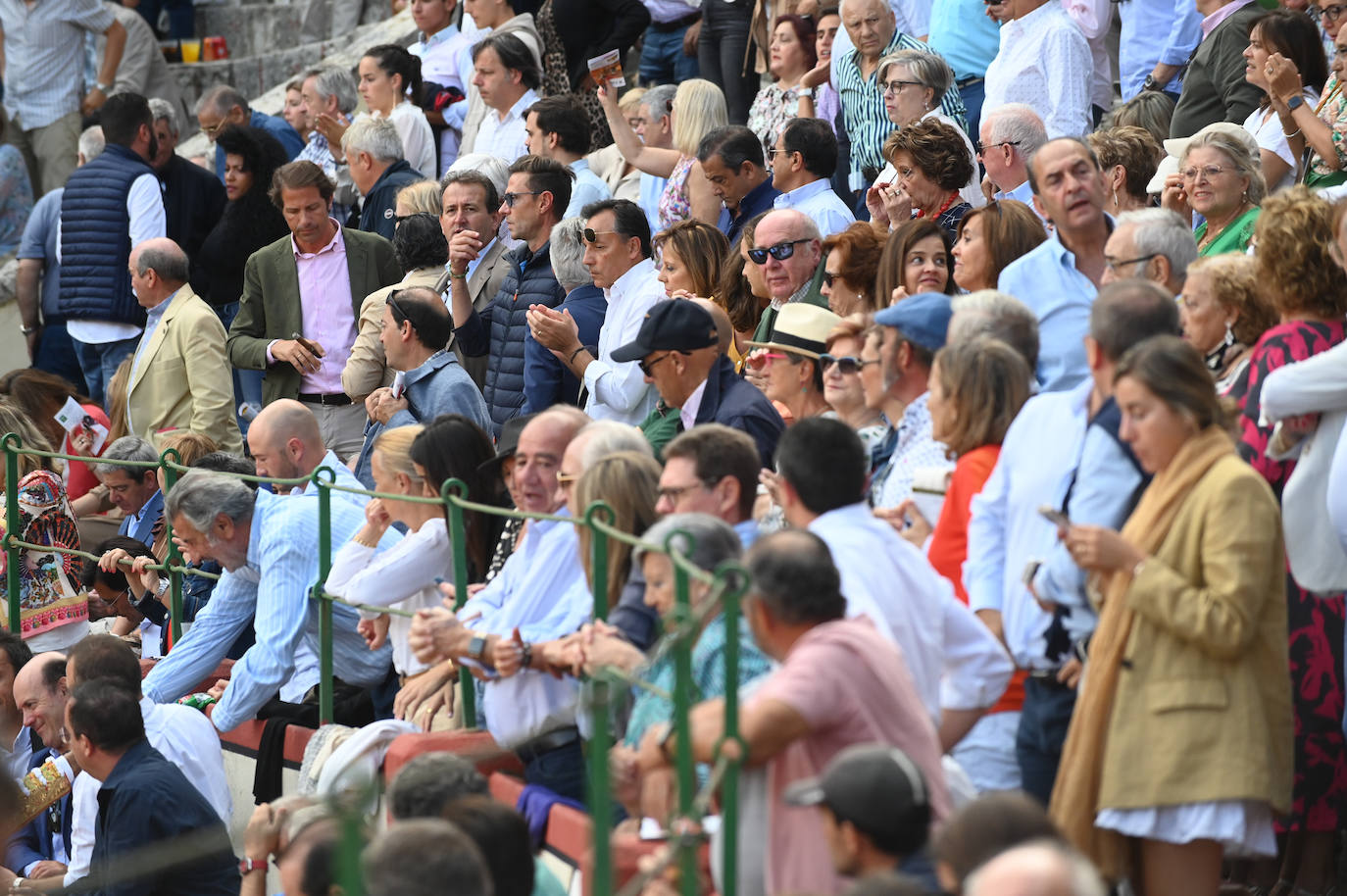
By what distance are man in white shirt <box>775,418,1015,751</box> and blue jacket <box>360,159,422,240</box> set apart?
619 centimetres

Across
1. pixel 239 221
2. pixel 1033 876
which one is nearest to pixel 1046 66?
pixel 239 221

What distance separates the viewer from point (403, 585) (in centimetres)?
595

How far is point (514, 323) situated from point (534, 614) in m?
2.93

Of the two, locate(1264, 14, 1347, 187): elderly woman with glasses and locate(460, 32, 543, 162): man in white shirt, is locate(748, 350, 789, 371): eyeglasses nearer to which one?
locate(1264, 14, 1347, 187): elderly woman with glasses

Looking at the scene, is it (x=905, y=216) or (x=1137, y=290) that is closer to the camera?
(x=1137, y=290)

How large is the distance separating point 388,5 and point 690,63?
237 inches

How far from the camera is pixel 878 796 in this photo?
3447 mm

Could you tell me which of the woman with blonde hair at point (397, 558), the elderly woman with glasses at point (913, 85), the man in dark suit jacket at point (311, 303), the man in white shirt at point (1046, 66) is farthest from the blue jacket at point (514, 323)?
the man in white shirt at point (1046, 66)

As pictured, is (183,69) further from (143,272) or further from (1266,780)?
(1266,780)

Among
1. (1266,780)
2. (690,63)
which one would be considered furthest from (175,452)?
(690,63)

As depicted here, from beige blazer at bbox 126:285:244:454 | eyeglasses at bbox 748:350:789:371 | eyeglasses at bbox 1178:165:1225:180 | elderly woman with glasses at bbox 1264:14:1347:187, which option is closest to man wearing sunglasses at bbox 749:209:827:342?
eyeglasses at bbox 748:350:789:371

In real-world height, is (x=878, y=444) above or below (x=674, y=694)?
below

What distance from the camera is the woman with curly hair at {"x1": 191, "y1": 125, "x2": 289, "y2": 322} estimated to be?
10.6 meters

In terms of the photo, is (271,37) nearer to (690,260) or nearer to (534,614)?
(690,260)
